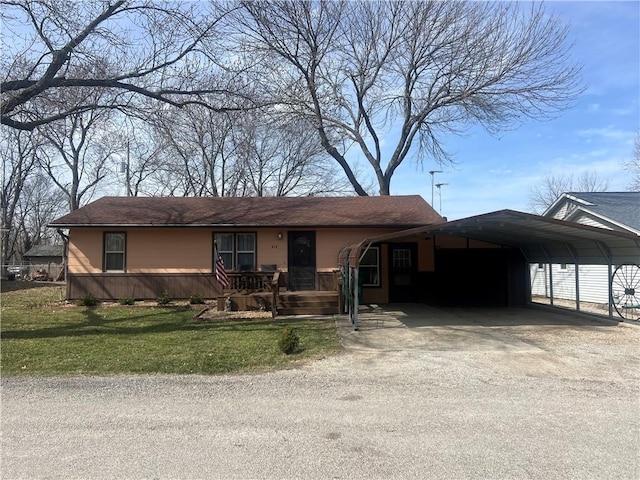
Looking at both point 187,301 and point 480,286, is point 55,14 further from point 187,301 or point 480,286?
point 480,286

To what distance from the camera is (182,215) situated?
53.4ft

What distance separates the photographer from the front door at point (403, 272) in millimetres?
15758

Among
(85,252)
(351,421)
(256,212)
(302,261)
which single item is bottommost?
(351,421)

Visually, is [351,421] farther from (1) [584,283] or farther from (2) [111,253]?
(1) [584,283]

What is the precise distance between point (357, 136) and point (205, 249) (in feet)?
40.8

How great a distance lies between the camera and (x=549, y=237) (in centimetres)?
1244

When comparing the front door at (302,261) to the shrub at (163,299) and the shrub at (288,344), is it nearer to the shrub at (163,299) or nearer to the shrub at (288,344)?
the shrub at (163,299)

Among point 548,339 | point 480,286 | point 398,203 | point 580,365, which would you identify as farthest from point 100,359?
point 398,203

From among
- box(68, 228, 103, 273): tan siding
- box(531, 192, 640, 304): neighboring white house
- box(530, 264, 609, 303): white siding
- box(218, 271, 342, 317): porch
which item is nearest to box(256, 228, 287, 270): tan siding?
box(218, 271, 342, 317): porch

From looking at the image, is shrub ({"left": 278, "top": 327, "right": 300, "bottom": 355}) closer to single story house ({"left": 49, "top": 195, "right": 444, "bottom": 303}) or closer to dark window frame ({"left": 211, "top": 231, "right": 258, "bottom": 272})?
single story house ({"left": 49, "top": 195, "right": 444, "bottom": 303})

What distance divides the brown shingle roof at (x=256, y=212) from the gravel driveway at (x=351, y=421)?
326 inches

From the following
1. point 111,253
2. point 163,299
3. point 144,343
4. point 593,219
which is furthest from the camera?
point 593,219

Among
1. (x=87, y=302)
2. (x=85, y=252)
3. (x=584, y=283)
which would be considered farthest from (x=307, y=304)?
(x=584, y=283)

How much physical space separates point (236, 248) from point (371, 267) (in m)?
4.66
